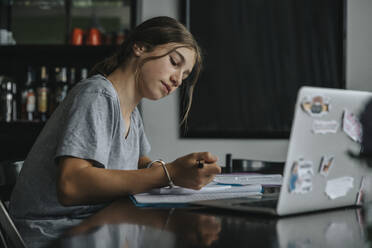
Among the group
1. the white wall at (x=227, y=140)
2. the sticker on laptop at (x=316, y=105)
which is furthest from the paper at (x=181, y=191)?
the white wall at (x=227, y=140)

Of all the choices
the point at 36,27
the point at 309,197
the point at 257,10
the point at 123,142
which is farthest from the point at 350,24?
the point at 309,197

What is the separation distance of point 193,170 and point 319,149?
310 millimetres

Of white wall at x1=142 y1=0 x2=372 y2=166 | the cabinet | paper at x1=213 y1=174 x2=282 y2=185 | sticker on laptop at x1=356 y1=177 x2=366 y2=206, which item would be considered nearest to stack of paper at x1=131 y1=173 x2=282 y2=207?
paper at x1=213 y1=174 x2=282 y2=185

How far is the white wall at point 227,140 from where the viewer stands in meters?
3.17

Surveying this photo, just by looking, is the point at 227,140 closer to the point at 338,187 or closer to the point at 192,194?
the point at 192,194

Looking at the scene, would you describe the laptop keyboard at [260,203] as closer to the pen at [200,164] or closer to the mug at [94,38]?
the pen at [200,164]

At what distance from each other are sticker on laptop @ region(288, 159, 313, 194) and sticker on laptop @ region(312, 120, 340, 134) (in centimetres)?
6

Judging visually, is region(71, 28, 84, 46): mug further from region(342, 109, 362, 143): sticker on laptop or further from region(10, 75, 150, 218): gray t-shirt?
region(342, 109, 362, 143): sticker on laptop

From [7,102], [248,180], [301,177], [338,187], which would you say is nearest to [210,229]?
[301,177]

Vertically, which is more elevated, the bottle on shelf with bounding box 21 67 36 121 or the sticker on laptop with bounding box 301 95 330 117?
the sticker on laptop with bounding box 301 95 330 117

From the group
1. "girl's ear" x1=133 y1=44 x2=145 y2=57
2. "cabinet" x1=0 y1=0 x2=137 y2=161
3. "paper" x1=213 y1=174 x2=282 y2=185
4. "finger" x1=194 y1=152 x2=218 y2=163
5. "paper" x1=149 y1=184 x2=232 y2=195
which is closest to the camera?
"finger" x1=194 y1=152 x2=218 y2=163

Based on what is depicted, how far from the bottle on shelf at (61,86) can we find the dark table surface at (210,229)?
2.36 metres

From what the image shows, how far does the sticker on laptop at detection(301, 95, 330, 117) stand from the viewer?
713mm

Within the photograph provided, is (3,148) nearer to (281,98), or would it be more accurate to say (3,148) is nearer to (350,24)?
(281,98)
